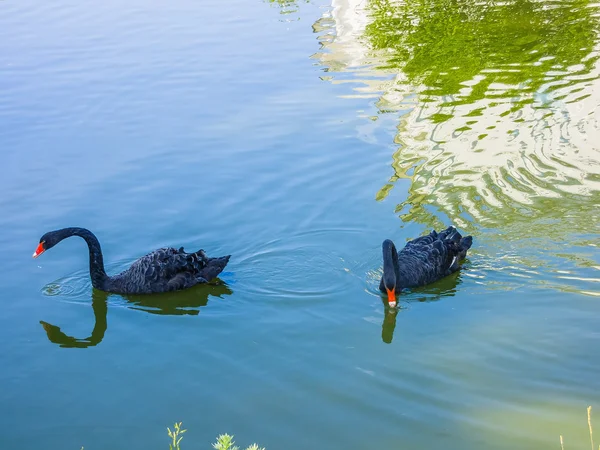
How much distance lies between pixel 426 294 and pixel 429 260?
33cm

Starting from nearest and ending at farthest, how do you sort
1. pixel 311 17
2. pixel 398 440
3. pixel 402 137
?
1. pixel 398 440
2. pixel 402 137
3. pixel 311 17

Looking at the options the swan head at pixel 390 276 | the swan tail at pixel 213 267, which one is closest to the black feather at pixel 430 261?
the swan head at pixel 390 276

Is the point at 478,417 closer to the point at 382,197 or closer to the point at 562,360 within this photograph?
the point at 562,360

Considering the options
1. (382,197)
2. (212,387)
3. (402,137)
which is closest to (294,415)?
(212,387)

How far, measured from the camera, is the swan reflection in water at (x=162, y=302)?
789 cm

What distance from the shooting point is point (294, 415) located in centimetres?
612

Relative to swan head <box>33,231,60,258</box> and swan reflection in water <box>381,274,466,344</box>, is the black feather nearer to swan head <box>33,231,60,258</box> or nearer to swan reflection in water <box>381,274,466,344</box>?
swan reflection in water <box>381,274,466,344</box>

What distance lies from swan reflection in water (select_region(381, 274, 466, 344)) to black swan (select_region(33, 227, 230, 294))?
166 cm

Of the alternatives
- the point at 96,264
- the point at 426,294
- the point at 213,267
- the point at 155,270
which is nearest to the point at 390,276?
the point at 426,294

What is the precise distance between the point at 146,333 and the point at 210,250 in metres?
1.55

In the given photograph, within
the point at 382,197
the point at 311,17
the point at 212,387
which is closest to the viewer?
the point at 212,387

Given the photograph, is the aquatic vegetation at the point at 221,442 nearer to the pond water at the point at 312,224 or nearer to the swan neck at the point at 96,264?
the pond water at the point at 312,224

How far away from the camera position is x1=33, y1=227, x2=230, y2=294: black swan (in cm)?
813

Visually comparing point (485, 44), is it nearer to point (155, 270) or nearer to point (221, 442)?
point (155, 270)
